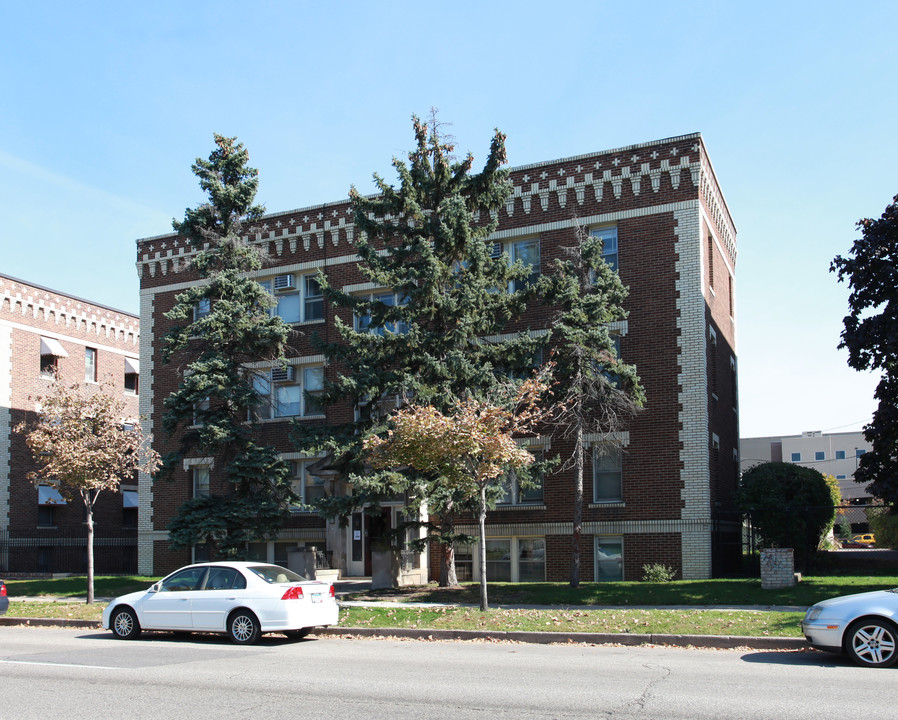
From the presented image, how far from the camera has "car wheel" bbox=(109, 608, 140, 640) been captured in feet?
52.2

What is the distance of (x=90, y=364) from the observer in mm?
41031

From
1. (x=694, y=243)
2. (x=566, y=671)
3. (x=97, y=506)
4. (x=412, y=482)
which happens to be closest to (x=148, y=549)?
(x=97, y=506)

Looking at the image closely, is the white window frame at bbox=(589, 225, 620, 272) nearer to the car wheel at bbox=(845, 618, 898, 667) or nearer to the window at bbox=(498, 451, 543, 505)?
the window at bbox=(498, 451, 543, 505)

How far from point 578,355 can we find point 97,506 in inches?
1037

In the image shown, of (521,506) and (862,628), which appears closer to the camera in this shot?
(862,628)

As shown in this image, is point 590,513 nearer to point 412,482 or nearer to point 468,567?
point 468,567

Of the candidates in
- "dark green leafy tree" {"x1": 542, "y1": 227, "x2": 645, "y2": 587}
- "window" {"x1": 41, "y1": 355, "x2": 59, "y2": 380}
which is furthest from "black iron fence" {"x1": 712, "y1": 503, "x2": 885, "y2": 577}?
"window" {"x1": 41, "y1": 355, "x2": 59, "y2": 380}

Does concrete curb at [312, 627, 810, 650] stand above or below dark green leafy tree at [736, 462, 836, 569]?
below

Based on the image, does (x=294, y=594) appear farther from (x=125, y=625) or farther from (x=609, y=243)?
(x=609, y=243)

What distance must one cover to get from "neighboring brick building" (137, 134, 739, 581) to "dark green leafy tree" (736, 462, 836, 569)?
1.03 m

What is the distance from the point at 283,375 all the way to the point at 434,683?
20031mm

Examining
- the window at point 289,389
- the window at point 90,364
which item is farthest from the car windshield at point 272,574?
the window at point 90,364

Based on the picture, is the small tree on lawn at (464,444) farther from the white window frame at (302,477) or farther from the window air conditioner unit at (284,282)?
the window air conditioner unit at (284,282)

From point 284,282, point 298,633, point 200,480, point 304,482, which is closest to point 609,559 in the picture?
point 304,482
